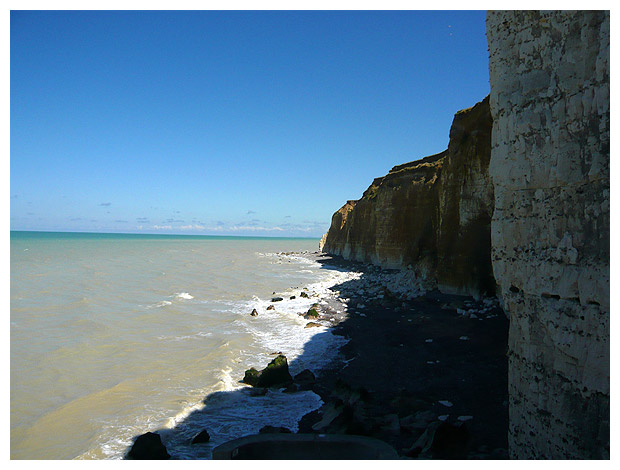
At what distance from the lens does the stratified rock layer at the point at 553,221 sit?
3.56 m

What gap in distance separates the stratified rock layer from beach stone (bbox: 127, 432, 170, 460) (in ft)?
16.9

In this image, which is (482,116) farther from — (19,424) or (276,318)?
(19,424)

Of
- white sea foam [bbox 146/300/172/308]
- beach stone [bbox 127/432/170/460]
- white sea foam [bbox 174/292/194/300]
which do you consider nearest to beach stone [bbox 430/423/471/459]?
beach stone [bbox 127/432/170/460]

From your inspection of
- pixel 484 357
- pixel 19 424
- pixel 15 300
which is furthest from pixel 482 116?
pixel 15 300

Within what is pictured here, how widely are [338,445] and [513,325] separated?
2665 millimetres

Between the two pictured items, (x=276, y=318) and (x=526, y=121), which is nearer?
(x=526, y=121)

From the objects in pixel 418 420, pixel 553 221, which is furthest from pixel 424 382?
pixel 553 221

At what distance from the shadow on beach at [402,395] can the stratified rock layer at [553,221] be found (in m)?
1.72

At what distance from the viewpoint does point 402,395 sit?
7.46 m

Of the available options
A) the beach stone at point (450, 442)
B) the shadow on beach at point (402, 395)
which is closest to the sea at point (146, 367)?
the shadow on beach at point (402, 395)

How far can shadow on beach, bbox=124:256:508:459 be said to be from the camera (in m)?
6.11

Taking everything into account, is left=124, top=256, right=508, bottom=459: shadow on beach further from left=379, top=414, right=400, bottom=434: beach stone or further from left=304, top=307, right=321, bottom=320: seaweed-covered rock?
left=304, top=307, right=321, bottom=320: seaweed-covered rock

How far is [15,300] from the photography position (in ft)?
65.8
